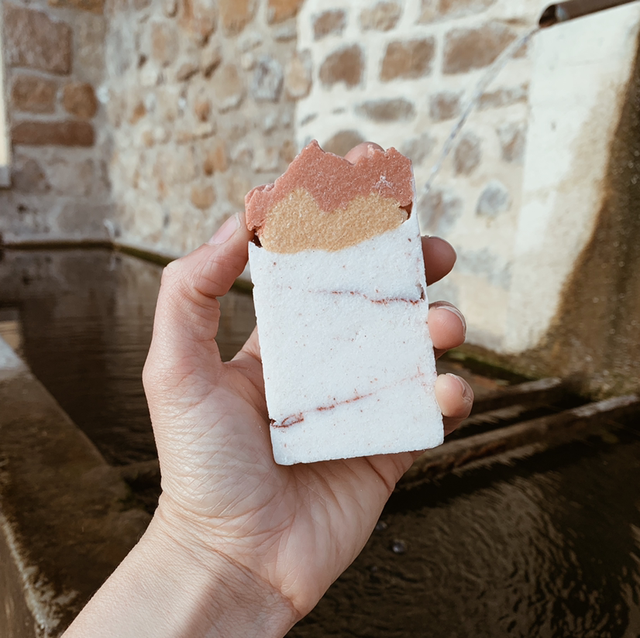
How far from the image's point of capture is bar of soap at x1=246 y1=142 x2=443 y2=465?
0.77 metres

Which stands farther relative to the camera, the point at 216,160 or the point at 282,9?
the point at 216,160

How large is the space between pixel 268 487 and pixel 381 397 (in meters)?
0.20

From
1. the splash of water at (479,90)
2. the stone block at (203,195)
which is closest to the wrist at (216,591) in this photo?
the splash of water at (479,90)

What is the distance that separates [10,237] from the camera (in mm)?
4793

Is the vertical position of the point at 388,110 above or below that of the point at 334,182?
above

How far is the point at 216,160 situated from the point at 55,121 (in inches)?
86.5

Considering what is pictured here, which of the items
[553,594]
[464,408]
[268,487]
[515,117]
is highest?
[515,117]

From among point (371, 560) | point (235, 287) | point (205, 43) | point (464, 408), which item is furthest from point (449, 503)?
point (205, 43)

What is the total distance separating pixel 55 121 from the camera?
482 centimetres

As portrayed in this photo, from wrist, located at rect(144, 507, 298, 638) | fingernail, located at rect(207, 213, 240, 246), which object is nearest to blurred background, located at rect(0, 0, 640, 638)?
wrist, located at rect(144, 507, 298, 638)

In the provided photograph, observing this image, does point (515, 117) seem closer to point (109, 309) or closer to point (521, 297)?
point (521, 297)

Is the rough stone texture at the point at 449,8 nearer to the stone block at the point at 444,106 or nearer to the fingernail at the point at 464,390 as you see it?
the stone block at the point at 444,106

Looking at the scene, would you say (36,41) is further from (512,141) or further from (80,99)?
(512,141)

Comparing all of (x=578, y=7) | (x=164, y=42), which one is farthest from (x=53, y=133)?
(x=578, y=7)
